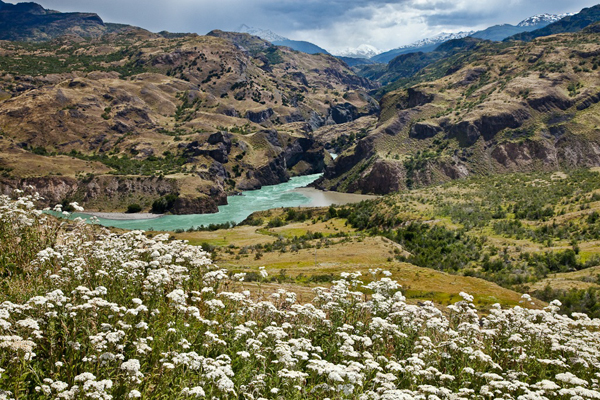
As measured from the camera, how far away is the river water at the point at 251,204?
102 m

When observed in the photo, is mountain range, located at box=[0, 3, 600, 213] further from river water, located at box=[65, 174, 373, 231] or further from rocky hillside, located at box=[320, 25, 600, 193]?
river water, located at box=[65, 174, 373, 231]

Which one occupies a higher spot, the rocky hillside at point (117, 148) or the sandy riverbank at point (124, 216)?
the rocky hillside at point (117, 148)

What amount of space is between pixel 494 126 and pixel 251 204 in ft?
288

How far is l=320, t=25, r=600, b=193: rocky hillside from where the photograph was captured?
122 metres

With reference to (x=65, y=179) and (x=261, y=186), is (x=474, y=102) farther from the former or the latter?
(x=65, y=179)

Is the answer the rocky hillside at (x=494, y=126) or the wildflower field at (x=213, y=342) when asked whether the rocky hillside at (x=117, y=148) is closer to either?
the rocky hillside at (x=494, y=126)

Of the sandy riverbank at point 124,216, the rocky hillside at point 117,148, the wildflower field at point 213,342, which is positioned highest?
the rocky hillside at point 117,148

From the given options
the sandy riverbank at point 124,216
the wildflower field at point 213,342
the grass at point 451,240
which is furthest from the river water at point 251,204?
Result: the wildflower field at point 213,342

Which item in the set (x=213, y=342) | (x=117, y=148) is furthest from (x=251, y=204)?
(x=213, y=342)

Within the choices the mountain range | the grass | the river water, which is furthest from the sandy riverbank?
the grass

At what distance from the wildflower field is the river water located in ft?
268

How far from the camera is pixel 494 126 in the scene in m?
134

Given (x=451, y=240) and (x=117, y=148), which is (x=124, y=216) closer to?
(x=117, y=148)

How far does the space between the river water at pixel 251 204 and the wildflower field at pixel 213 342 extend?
8165cm
